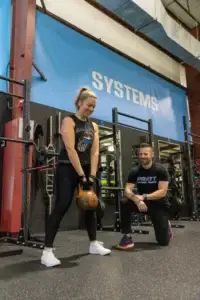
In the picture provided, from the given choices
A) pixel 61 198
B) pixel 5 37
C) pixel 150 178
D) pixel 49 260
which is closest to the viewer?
pixel 49 260

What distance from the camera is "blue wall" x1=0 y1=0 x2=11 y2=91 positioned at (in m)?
3.76

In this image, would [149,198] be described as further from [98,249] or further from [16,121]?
[16,121]

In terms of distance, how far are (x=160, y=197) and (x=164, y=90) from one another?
15.6 ft

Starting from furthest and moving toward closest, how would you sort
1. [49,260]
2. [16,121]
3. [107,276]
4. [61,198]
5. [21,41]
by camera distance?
[21,41] < [16,121] < [61,198] < [49,260] < [107,276]

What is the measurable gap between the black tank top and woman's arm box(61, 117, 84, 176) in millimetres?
49

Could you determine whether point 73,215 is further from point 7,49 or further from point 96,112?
point 7,49

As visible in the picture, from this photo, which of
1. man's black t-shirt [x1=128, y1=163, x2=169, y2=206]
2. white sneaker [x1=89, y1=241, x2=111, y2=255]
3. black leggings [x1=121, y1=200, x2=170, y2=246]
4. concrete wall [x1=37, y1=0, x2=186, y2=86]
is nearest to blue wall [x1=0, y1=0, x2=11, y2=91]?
concrete wall [x1=37, y1=0, x2=186, y2=86]

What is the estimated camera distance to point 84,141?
2053 mm

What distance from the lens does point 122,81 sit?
224 inches

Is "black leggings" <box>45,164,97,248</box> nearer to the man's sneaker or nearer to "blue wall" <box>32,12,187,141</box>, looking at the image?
the man's sneaker

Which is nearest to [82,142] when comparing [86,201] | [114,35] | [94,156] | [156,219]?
[94,156]

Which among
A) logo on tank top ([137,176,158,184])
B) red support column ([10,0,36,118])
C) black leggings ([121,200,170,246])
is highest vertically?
red support column ([10,0,36,118])

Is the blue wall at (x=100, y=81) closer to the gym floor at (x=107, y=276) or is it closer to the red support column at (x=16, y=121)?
the red support column at (x=16, y=121)

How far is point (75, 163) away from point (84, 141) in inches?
8.6
